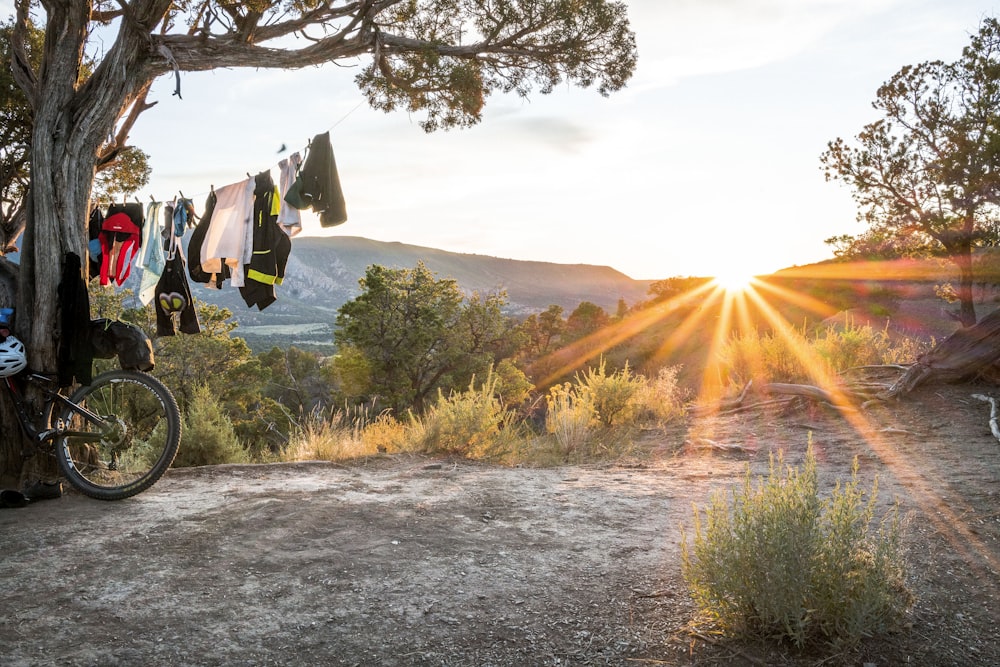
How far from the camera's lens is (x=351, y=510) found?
4.63 m

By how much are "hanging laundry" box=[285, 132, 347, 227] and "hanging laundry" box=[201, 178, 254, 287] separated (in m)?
0.51

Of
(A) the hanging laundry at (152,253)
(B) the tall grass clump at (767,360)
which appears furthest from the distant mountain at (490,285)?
(A) the hanging laundry at (152,253)

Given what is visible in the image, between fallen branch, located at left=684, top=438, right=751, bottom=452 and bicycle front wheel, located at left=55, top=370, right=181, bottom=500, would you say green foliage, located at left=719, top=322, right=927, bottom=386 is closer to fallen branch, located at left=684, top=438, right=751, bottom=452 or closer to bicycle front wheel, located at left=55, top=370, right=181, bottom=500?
fallen branch, located at left=684, top=438, right=751, bottom=452

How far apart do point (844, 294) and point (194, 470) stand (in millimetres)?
41557

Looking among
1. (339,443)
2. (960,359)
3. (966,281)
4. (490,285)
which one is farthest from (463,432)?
(490,285)

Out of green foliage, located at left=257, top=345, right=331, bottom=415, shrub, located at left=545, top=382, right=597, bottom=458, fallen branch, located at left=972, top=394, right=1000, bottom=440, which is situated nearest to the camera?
fallen branch, located at left=972, top=394, right=1000, bottom=440

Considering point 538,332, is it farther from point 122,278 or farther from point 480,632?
point 480,632

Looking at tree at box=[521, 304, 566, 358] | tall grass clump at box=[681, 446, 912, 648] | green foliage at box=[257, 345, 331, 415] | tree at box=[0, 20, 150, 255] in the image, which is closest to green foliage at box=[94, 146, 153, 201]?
tree at box=[0, 20, 150, 255]

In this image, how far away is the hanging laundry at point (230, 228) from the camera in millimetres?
6703

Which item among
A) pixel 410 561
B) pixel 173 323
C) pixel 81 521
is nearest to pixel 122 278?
pixel 173 323

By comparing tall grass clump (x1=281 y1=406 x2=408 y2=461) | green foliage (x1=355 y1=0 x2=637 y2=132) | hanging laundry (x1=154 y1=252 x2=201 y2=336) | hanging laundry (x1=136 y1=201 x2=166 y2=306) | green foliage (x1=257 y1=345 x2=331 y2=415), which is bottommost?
green foliage (x1=257 y1=345 x2=331 y2=415)

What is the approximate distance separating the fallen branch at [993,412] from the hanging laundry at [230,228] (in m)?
8.01

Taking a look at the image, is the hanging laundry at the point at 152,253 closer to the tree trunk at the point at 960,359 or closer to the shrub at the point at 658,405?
the shrub at the point at 658,405

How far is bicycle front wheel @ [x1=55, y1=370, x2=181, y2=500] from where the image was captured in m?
4.90
